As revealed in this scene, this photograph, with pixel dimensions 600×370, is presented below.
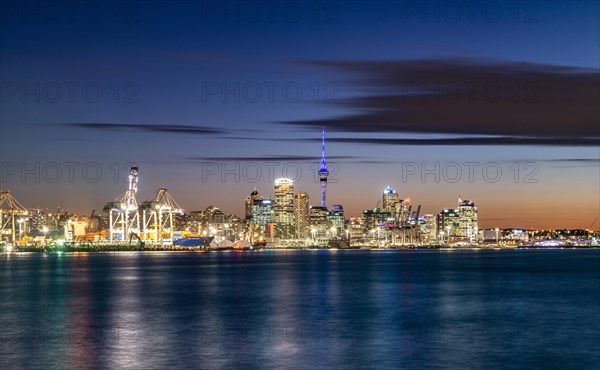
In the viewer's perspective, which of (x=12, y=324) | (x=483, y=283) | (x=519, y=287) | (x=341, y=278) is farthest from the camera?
(x=341, y=278)

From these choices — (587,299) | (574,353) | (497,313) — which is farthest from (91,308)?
(587,299)

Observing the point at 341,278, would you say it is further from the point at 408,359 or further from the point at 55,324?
the point at 408,359

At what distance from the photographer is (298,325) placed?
54.8m

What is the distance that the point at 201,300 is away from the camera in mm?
74250

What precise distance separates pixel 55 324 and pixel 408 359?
27.0 metres

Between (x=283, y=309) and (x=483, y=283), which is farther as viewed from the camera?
(x=483, y=283)

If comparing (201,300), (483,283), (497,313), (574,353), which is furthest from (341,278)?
(574,353)

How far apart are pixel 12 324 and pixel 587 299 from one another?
5221 cm

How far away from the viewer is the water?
39.4 meters

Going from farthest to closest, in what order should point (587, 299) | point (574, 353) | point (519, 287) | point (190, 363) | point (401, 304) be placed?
point (519, 287)
point (587, 299)
point (401, 304)
point (574, 353)
point (190, 363)

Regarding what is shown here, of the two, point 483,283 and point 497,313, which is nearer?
point 497,313

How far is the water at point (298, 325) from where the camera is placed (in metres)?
39.4

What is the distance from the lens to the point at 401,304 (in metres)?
71.1

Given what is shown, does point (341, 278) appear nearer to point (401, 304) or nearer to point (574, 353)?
point (401, 304)
